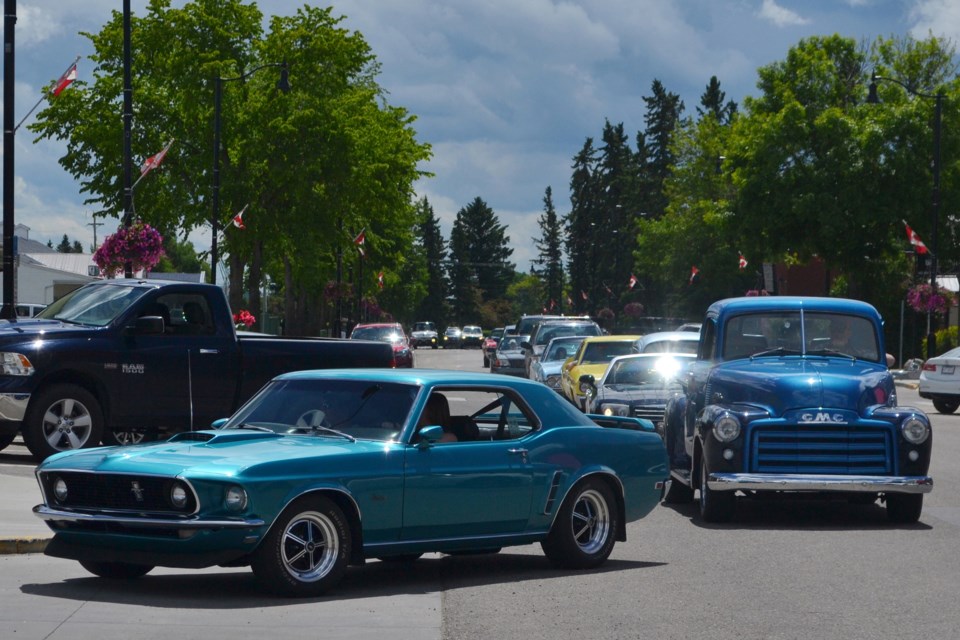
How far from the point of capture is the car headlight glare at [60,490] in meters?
9.90

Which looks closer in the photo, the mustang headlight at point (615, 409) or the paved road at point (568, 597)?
the paved road at point (568, 597)

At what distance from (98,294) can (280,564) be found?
34.9 feet

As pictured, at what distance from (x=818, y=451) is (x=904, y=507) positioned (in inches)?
40.9

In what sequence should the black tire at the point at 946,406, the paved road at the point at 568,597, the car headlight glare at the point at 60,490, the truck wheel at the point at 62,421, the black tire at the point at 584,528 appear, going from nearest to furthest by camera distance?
the paved road at the point at 568,597
the car headlight glare at the point at 60,490
the black tire at the point at 584,528
the truck wheel at the point at 62,421
the black tire at the point at 946,406

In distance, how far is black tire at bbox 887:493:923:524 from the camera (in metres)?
14.5

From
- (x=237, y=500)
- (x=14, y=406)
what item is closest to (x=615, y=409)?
(x=14, y=406)

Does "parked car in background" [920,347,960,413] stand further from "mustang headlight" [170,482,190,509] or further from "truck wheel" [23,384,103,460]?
"mustang headlight" [170,482,190,509]

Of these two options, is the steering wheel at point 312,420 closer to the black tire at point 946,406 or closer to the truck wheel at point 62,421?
the truck wheel at point 62,421

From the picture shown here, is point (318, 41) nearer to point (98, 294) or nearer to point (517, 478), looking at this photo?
point (98, 294)

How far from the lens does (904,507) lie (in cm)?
1462

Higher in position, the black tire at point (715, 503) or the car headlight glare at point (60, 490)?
the car headlight glare at point (60, 490)

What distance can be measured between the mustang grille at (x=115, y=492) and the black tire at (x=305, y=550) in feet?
1.75

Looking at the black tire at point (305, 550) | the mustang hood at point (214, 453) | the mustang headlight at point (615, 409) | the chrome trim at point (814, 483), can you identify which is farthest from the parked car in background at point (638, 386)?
the black tire at point (305, 550)

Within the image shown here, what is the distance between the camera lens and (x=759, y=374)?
14.8 meters
